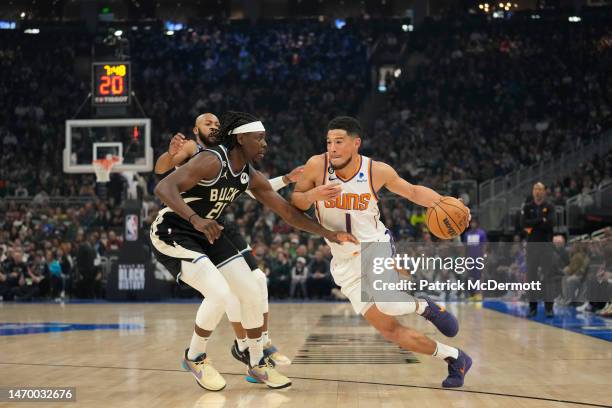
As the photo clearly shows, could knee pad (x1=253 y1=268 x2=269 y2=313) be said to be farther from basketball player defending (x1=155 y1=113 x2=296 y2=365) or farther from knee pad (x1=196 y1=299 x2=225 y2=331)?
knee pad (x1=196 y1=299 x2=225 y2=331)

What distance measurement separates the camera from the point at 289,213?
6.24 metres

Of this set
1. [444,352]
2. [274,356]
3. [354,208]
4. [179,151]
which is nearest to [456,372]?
[444,352]

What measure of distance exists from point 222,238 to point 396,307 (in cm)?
139

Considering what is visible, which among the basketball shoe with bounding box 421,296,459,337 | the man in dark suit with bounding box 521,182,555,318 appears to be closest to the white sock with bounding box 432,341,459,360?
the basketball shoe with bounding box 421,296,459,337

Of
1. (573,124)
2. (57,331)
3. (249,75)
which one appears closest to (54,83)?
(249,75)

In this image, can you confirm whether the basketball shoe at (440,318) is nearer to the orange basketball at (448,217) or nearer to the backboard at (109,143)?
the orange basketball at (448,217)

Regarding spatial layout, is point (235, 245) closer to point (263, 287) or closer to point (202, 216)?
point (263, 287)

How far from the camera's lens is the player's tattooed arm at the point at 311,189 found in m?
5.77

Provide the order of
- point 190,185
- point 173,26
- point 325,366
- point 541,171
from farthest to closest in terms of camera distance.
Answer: point 173,26
point 541,171
point 325,366
point 190,185

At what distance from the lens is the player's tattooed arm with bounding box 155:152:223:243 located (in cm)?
556

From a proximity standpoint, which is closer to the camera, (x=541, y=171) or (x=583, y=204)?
(x=583, y=204)

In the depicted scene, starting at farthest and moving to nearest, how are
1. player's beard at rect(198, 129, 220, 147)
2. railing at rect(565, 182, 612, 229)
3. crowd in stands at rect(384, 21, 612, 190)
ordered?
A: crowd in stands at rect(384, 21, 612, 190) → railing at rect(565, 182, 612, 229) → player's beard at rect(198, 129, 220, 147)

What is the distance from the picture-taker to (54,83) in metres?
30.6

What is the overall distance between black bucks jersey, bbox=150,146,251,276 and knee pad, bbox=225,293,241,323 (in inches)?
11.3
